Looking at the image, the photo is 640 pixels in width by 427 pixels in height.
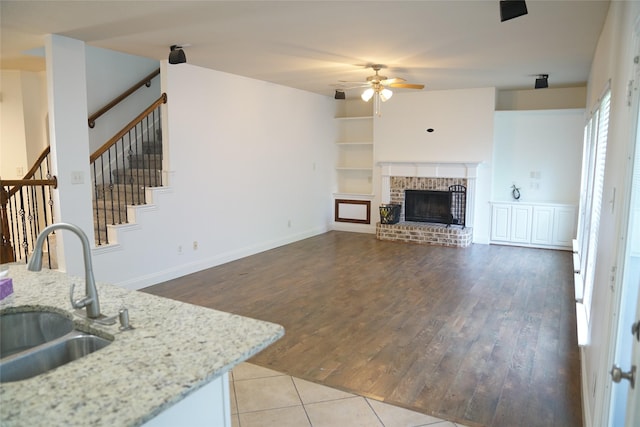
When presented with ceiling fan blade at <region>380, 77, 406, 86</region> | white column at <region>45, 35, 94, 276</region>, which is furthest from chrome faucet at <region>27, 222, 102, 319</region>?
ceiling fan blade at <region>380, 77, 406, 86</region>

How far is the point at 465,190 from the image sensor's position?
796 centimetres

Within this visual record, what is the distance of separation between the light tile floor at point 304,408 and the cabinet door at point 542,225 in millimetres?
5774

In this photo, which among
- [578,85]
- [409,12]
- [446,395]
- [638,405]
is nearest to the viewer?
[638,405]

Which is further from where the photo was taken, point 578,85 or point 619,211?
point 578,85

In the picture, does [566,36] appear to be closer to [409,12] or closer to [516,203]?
[409,12]

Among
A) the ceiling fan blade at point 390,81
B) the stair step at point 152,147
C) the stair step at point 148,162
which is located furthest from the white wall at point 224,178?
the ceiling fan blade at point 390,81

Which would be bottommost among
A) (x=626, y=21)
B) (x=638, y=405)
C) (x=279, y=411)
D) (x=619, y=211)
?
(x=279, y=411)

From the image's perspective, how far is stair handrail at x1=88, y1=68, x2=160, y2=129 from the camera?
19.7ft

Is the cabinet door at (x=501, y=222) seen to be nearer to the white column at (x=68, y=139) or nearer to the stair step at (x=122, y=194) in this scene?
the stair step at (x=122, y=194)

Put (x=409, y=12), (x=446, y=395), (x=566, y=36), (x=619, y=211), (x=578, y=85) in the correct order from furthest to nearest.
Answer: (x=578, y=85), (x=566, y=36), (x=409, y=12), (x=446, y=395), (x=619, y=211)

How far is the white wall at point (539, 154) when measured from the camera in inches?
291

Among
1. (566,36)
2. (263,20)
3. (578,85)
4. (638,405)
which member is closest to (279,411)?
(638,405)

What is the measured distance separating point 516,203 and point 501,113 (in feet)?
5.32

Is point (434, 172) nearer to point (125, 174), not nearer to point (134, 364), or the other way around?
point (125, 174)
